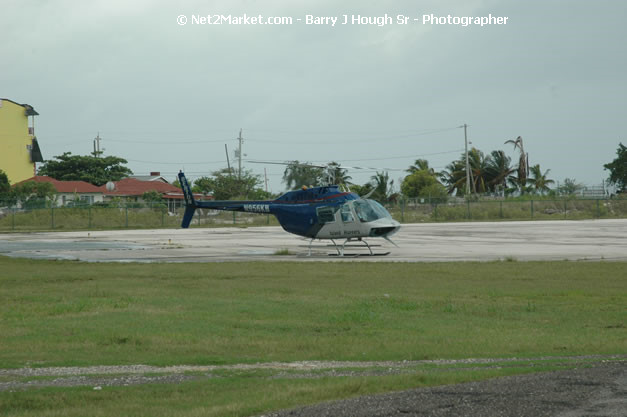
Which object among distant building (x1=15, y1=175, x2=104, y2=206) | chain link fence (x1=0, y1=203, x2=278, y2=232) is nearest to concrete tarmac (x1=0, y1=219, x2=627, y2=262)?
chain link fence (x1=0, y1=203, x2=278, y2=232)

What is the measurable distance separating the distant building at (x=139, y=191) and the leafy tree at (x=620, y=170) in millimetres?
51692

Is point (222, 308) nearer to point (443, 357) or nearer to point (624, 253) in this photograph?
point (443, 357)

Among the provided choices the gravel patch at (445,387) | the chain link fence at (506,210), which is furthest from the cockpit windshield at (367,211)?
the chain link fence at (506,210)

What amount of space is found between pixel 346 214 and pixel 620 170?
67.6 m

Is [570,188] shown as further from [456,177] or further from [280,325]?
[280,325]

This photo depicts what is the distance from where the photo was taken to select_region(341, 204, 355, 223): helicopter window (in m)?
31.3

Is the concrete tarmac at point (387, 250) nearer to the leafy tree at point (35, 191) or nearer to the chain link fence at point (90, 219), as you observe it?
the chain link fence at point (90, 219)

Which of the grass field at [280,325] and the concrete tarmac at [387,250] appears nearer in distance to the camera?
the grass field at [280,325]

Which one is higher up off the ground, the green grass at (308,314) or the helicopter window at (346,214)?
the helicopter window at (346,214)

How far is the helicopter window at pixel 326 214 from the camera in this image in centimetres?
3184

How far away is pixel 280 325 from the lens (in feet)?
42.7

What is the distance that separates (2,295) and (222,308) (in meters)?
5.93

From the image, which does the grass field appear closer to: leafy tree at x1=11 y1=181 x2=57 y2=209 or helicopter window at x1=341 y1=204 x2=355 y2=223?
helicopter window at x1=341 y1=204 x2=355 y2=223

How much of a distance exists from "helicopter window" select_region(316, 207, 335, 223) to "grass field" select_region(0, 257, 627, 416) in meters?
9.32
